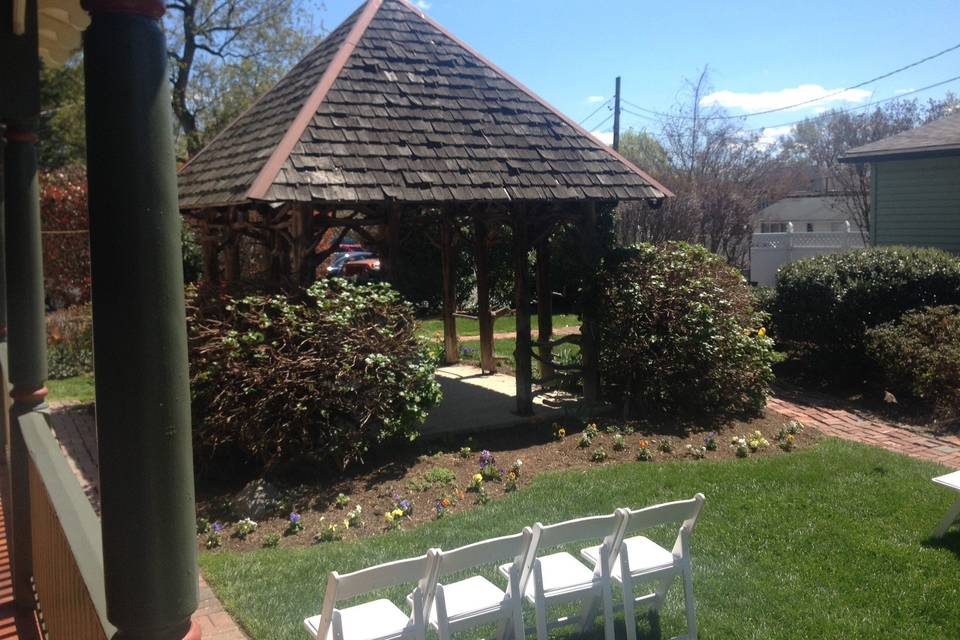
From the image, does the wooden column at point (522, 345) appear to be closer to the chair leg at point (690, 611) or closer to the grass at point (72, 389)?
the chair leg at point (690, 611)

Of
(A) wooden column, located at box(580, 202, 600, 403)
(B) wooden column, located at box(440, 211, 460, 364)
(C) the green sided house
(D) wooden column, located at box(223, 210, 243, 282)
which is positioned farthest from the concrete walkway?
(C) the green sided house

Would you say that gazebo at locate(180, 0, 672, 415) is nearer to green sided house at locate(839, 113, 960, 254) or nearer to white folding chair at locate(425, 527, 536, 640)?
white folding chair at locate(425, 527, 536, 640)

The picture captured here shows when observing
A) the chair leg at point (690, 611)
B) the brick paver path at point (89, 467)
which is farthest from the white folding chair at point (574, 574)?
the brick paver path at point (89, 467)

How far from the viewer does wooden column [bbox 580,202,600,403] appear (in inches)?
370

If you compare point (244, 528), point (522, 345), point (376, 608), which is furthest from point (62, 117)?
point (376, 608)

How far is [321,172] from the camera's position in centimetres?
759

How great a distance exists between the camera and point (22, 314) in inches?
171

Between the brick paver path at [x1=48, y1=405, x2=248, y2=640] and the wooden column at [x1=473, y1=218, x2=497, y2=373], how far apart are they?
514 cm

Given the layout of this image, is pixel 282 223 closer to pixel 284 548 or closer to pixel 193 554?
pixel 284 548

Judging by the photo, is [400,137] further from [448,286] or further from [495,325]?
[495,325]

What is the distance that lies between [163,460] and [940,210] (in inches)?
711

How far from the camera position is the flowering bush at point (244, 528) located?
19.7 ft

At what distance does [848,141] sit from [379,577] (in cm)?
4822

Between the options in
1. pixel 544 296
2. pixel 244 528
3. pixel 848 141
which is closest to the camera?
pixel 244 528
